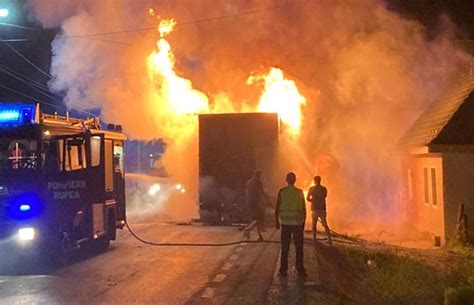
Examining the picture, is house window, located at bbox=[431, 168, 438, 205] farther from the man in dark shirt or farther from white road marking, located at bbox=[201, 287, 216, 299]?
white road marking, located at bbox=[201, 287, 216, 299]

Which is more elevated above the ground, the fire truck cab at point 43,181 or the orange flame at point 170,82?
the orange flame at point 170,82

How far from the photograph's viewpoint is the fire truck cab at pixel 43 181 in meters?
12.5

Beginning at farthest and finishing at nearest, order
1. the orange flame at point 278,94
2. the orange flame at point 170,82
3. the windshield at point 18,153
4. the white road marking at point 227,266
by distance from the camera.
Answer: the orange flame at point 278,94 < the orange flame at point 170,82 < the windshield at point 18,153 < the white road marking at point 227,266

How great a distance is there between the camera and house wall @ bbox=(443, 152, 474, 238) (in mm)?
18594

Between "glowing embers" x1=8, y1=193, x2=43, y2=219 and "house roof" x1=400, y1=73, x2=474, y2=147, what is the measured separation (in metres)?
10.9

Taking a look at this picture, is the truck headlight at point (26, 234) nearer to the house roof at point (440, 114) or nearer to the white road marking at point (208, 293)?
the white road marking at point (208, 293)

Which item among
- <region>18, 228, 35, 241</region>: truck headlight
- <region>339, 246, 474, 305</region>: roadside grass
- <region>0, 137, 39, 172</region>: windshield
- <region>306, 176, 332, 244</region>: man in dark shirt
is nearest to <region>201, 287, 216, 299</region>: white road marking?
<region>339, 246, 474, 305</region>: roadside grass

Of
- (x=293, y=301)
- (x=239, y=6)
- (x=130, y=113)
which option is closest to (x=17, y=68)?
(x=130, y=113)

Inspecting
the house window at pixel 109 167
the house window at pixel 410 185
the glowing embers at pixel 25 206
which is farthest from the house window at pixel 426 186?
the glowing embers at pixel 25 206

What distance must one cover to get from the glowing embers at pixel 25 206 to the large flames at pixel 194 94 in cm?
1505

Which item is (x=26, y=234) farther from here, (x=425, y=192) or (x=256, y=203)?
(x=425, y=192)

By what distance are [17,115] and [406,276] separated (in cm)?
786

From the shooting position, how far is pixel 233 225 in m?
21.2

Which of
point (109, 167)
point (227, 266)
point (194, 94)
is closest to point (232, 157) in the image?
point (109, 167)
